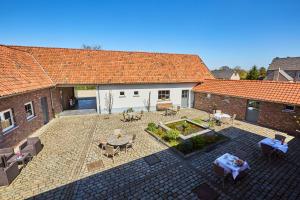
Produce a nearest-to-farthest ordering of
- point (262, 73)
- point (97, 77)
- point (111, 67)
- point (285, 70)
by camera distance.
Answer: point (97, 77)
point (111, 67)
point (285, 70)
point (262, 73)

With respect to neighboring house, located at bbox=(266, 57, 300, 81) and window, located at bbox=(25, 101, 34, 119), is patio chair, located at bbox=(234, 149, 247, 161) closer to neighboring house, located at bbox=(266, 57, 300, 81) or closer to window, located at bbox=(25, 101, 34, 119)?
window, located at bbox=(25, 101, 34, 119)

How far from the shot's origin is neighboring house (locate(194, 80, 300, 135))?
11945 mm

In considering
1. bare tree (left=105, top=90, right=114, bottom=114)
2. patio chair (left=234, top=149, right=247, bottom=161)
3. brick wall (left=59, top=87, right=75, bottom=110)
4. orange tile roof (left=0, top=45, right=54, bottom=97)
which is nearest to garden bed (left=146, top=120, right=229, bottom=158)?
patio chair (left=234, top=149, right=247, bottom=161)

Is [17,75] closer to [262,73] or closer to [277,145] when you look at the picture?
[277,145]

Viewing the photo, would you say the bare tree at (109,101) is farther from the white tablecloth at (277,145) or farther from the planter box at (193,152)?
the white tablecloth at (277,145)

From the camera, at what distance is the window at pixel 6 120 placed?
9008 millimetres

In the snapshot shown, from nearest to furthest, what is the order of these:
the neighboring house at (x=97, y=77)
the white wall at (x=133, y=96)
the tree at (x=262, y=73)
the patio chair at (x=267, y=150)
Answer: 1. the patio chair at (x=267, y=150)
2. the neighboring house at (x=97, y=77)
3. the white wall at (x=133, y=96)
4. the tree at (x=262, y=73)

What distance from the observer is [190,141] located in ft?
31.7

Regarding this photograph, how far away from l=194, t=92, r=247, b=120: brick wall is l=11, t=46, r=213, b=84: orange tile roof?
261 cm

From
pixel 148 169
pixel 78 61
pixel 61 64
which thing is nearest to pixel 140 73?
pixel 78 61

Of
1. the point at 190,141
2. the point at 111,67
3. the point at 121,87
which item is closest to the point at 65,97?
the point at 111,67

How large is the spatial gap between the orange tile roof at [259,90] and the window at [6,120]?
16.6 meters

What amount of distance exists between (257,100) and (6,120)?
1755 cm

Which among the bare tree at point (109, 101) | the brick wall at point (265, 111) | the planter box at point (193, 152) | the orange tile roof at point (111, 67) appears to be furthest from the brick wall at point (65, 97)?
the brick wall at point (265, 111)
